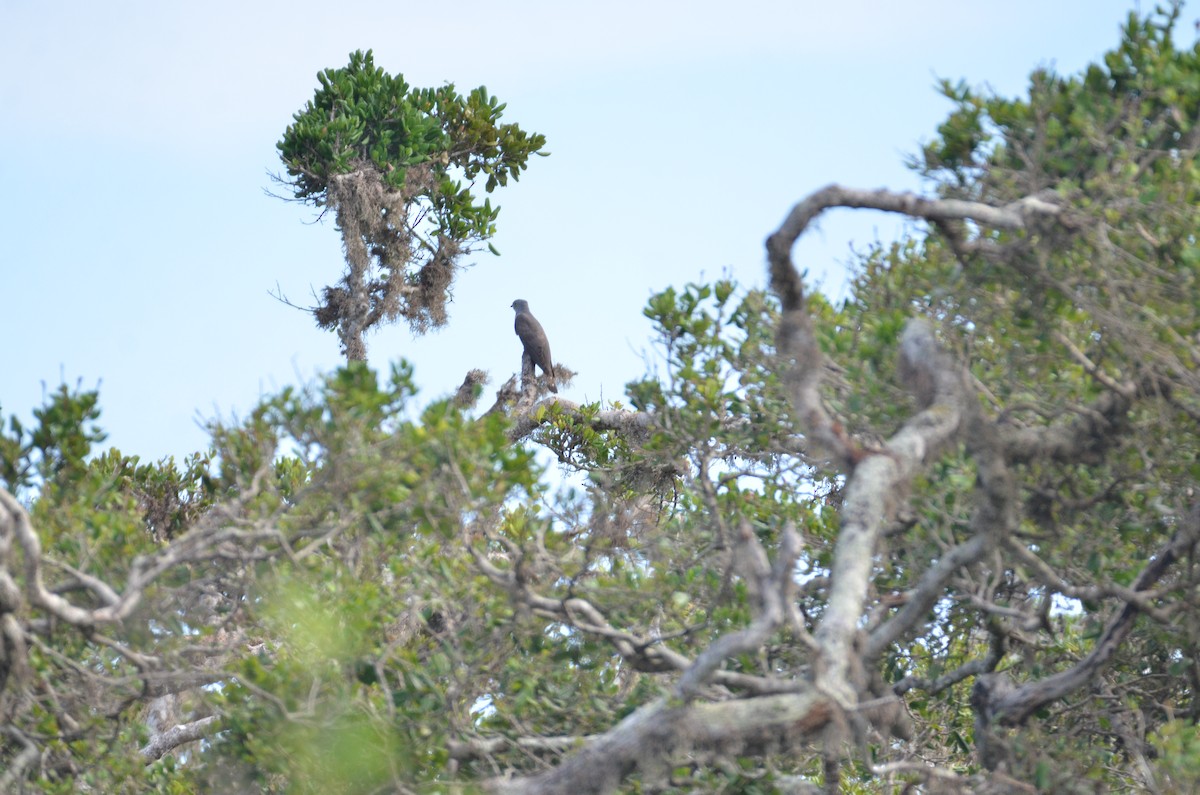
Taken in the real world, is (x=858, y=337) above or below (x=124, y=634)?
above

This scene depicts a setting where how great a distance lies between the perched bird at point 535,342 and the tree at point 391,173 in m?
0.97

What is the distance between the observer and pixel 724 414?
30.8ft

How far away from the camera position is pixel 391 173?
50.0 feet

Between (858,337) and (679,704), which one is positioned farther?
(858,337)

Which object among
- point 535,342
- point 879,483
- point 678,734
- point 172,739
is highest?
point 535,342

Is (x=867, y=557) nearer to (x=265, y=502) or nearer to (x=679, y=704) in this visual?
(x=679, y=704)


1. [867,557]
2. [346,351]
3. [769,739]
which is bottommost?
[769,739]

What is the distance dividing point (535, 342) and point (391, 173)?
2.63 meters

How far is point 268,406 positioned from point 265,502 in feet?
1.74

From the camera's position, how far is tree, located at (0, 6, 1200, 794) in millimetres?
6547

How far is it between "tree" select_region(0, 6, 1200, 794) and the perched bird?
291 inches

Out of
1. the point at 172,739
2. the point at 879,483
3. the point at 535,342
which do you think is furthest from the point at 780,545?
the point at 535,342

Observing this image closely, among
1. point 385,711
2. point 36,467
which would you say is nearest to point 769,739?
point 385,711

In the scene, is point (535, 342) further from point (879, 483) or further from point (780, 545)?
point (879, 483)
